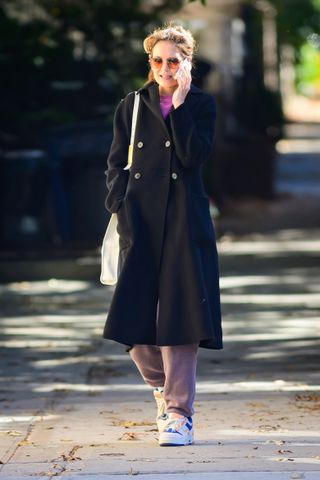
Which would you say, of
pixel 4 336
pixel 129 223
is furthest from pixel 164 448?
pixel 4 336

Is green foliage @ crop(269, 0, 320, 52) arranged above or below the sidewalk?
above

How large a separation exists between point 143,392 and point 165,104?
94.5 inches

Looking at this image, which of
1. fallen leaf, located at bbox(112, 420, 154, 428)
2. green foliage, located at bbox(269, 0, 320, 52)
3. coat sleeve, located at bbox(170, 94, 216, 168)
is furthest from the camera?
green foliage, located at bbox(269, 0, 320, 52)

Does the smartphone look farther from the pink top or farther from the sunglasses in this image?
the pink top

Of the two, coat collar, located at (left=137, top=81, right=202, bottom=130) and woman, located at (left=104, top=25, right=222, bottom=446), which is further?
coat collar, located at (left=137, top=81, right=202, bottom=130)

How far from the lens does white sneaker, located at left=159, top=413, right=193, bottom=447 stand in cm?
636

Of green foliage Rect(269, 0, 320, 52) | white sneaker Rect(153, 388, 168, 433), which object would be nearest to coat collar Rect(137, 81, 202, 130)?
white sneaker Rect(153, 388, 168, 433)

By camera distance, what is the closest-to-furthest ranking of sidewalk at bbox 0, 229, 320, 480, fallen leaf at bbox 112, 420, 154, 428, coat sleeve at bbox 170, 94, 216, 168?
sidewalk at bbox 0, 229, 320, 480, coat sleeve at bbox 170, 94, 216, 168, fallen leaf at bbox 112, 420, 154, 428

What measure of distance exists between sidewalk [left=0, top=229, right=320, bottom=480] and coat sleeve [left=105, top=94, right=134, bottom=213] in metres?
1.13

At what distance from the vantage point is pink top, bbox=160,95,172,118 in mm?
6430

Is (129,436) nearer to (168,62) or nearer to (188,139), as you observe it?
(188,139)

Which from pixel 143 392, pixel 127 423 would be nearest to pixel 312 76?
pixel 143 392

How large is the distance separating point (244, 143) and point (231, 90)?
1.48 metres

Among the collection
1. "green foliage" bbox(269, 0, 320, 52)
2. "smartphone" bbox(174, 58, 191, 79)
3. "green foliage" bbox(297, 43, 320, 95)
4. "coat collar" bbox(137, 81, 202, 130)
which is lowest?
"green foliage" bbox(297, 43, 320, 95)
